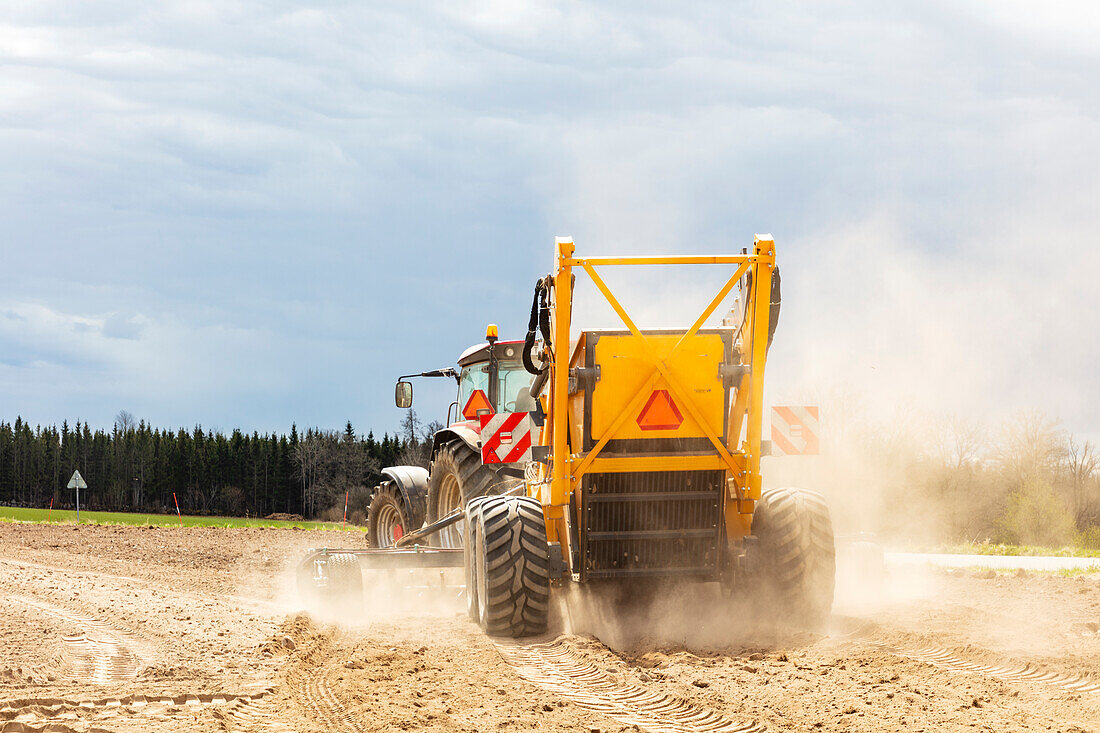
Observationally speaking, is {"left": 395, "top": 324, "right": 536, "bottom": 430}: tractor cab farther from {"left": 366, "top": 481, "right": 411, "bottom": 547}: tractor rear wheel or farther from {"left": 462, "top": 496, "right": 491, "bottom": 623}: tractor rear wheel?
{"left": 462, "top": 496, "right": 491, "bottom": 623}: tractor rear wheel

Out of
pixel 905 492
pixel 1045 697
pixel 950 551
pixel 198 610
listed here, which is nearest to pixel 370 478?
pixel 905 492

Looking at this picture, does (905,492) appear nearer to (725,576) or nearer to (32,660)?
(725,576)

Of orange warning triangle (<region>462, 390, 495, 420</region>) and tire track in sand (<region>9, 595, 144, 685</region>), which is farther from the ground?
orange warning triangle (<region>462, 390, 495, 420</region>)

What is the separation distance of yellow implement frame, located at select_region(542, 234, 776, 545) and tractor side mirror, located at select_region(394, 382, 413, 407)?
451 cm

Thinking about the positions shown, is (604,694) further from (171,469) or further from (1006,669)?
(171,469)

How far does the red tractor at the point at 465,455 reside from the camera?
10750 mm

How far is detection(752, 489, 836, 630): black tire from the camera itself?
787 cm

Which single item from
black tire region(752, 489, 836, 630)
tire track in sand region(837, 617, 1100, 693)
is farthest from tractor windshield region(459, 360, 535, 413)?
tire track in sand region(837, 617, 1100, 693)

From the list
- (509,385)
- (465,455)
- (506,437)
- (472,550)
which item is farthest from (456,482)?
(472,550)

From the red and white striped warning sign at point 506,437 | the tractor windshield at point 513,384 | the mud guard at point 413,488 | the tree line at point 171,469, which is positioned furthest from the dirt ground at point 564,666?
the tree line at point 171,469

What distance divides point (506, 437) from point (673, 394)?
2580 millimetres

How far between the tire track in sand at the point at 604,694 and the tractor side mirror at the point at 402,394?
17.5 ft

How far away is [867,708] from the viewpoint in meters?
5.12

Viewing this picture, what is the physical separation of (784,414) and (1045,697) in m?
3.69
